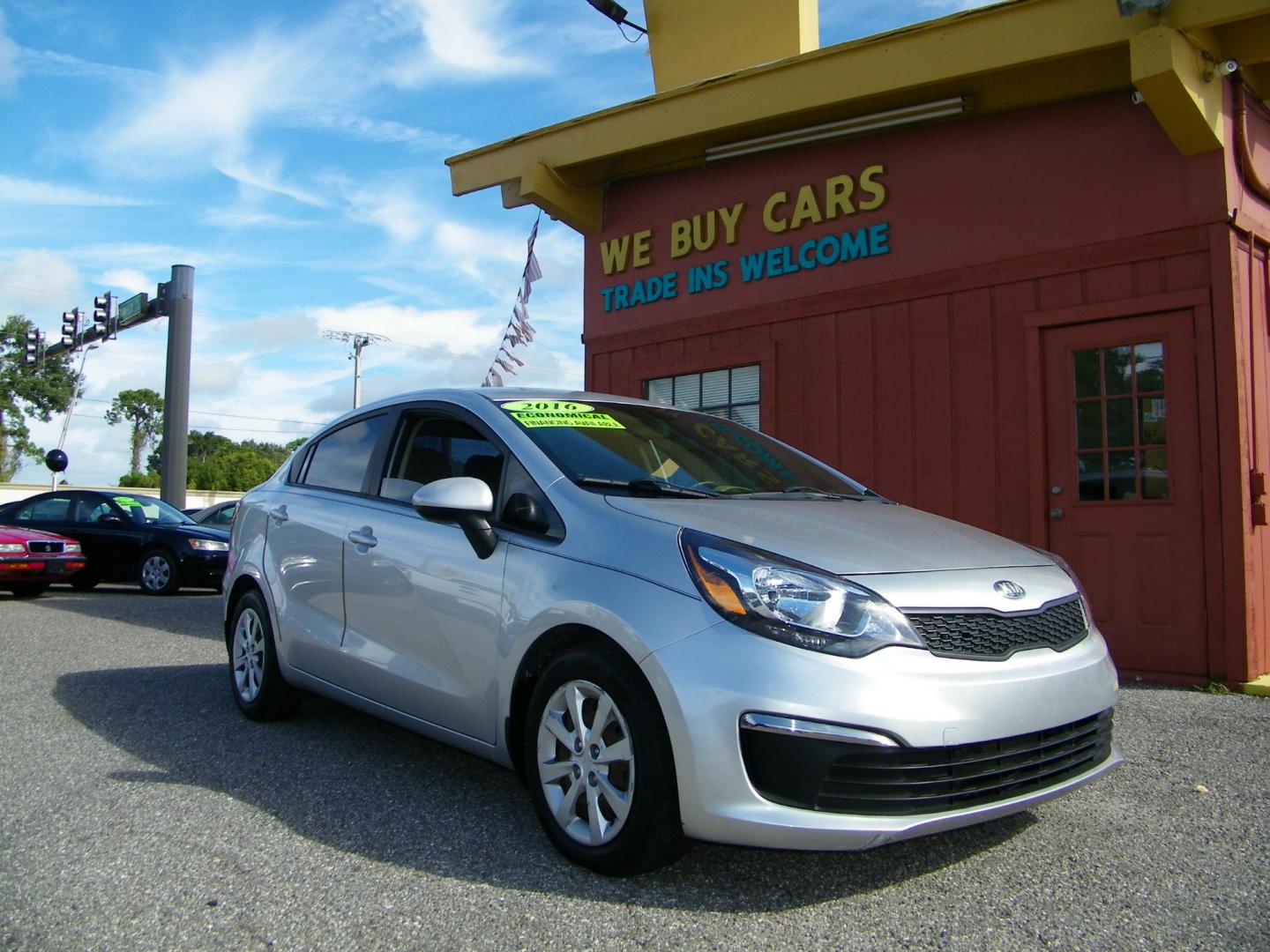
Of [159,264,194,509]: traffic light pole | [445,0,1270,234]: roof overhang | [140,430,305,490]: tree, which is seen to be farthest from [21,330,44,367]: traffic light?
[140,430,305,490]: tree

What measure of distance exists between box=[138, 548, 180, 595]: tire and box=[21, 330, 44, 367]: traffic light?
2094cm

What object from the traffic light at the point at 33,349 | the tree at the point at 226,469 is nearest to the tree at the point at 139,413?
the tree at the point at 226,469

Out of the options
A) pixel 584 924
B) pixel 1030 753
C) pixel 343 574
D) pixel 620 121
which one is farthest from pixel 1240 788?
pixel 620 121

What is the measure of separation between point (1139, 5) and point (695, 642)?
5.30m

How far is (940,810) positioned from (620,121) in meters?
7.55

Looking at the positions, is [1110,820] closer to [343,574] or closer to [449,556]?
[449,556]

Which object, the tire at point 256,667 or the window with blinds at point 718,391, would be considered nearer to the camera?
the tire at point 256,667

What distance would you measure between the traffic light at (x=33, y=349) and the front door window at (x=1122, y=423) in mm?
30801

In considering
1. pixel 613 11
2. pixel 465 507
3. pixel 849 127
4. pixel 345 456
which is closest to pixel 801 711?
pixel 465 507

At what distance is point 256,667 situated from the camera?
16.2 ft

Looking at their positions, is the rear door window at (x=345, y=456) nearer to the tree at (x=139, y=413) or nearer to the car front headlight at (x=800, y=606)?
the car front headlight at (x=800, y=606)

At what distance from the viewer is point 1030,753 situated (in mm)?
2879

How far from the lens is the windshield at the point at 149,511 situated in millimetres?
13102

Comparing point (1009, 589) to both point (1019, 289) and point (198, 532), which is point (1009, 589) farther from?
point (198, 532)
